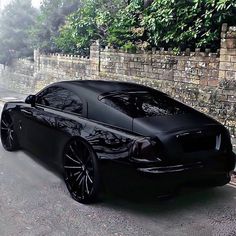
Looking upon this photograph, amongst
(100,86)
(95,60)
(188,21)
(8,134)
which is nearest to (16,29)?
(95,60)

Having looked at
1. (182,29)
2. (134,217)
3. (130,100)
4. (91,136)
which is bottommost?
→ (134,217)

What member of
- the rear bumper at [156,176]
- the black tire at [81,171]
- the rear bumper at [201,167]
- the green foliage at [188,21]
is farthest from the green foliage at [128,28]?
the rear bumper at [156,176]

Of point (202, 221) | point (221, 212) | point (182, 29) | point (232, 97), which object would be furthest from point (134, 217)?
point (182, 29)

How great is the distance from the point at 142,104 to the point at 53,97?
1.44 metres

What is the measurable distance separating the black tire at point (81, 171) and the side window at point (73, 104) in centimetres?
44

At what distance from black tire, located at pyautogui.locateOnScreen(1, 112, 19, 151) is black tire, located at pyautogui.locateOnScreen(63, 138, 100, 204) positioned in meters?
1.95

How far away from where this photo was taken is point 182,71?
27.5 ft

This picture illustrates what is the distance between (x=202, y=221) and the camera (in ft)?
12.7

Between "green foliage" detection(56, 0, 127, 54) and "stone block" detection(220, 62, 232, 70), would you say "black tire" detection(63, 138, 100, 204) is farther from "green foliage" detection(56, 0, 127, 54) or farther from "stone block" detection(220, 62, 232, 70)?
"green foliage" detection(56, 0, 127, 54)

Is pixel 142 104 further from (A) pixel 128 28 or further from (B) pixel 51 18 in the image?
(B) pixel 51 18

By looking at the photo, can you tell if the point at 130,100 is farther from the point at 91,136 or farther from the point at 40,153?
the point at 40,153

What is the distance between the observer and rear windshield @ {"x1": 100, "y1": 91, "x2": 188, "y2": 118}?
4.31m

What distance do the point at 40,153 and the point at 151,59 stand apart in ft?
15.5

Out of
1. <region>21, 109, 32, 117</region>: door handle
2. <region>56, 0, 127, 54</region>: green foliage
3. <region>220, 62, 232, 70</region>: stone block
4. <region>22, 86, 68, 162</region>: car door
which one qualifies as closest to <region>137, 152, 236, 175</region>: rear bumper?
<region>22, 86, 68, 162</region>: car door
